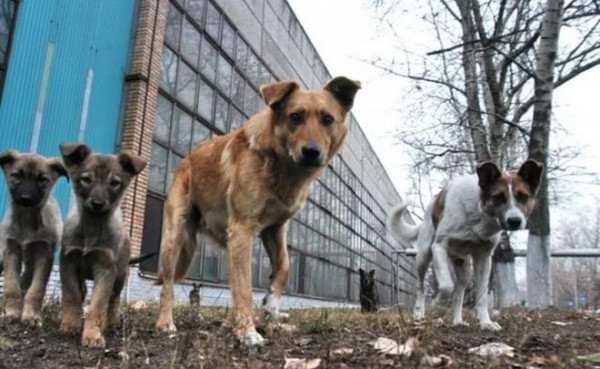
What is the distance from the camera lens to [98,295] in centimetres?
391

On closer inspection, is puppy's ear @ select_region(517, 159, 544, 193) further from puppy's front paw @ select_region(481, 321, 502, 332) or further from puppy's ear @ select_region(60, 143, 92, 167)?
puppy's ear @ select_region(60, 143, 92, 167)

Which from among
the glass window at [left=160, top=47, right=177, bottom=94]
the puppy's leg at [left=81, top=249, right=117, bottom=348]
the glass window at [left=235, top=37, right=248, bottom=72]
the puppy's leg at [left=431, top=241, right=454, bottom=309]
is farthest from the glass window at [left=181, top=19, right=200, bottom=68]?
the puppy's leg at [left=81, top=249, right=117, bottom=348]

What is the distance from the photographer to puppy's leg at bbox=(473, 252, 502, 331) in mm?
5725

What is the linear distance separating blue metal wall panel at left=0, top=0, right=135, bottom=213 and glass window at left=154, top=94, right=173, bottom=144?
1.45 metres

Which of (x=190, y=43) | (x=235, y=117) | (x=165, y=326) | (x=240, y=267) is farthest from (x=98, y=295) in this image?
(x=235, y=117)

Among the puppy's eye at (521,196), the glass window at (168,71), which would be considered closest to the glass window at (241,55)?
the glass window at (168,71)

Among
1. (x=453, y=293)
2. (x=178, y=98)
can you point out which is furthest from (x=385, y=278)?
(x=453, y=293)

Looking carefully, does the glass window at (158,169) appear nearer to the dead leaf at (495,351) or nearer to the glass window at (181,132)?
the glass window at (181,132)

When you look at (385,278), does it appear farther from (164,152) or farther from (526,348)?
(526,348)

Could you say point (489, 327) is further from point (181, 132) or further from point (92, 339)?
point (181, 132)

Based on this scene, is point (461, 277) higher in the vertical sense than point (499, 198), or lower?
lower

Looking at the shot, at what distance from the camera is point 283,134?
14.7ft

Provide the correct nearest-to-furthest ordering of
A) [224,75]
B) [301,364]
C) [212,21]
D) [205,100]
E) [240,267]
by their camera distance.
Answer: [301,364] → [240,267] → [205,100] → [212,21] → [224,75]

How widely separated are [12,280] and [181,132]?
1479 cm
